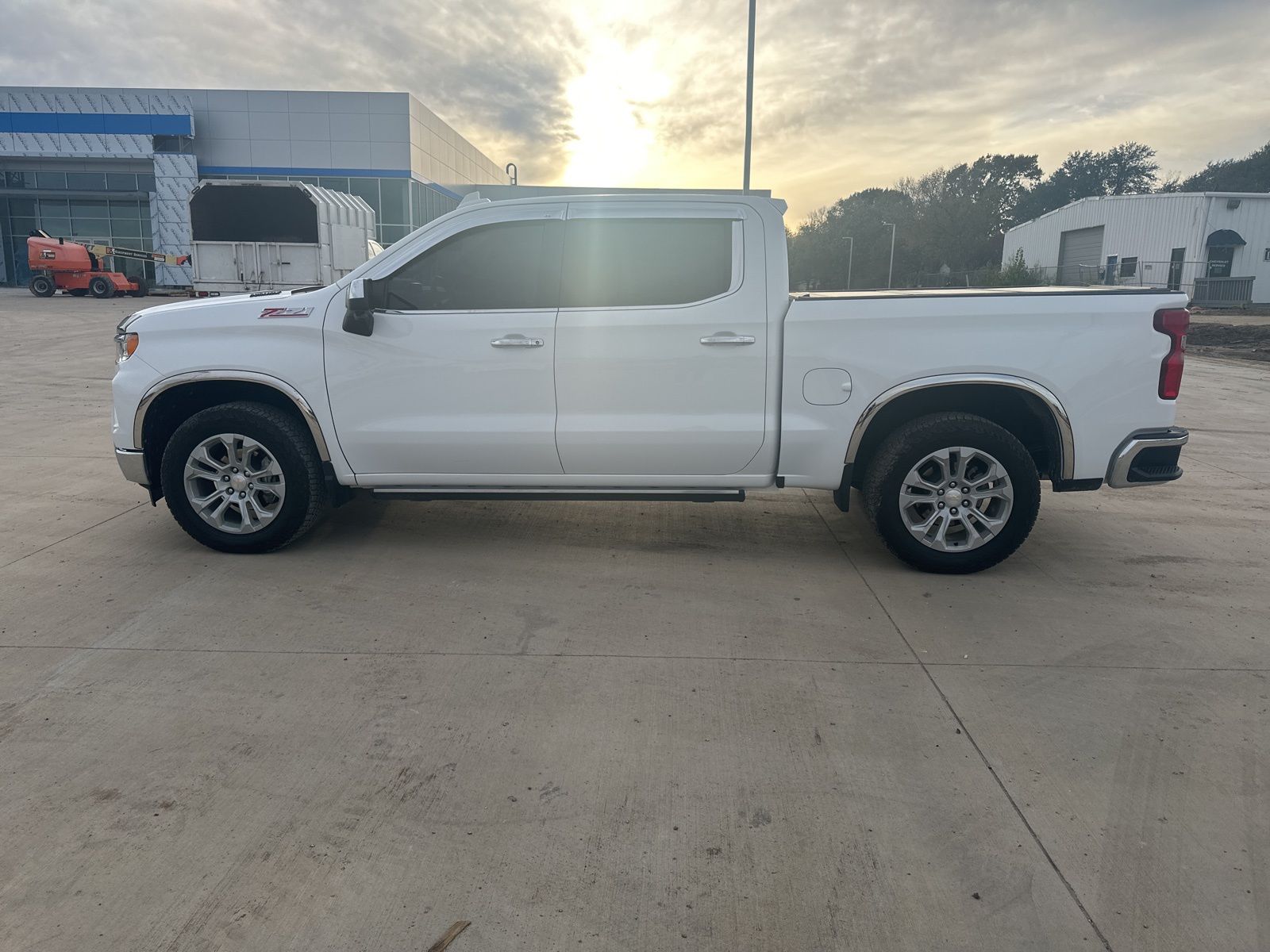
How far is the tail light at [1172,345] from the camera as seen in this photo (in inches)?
187

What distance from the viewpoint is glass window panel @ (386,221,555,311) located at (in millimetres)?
5105

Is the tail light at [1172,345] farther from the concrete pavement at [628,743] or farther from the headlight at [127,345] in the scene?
the headlight at [127,345]

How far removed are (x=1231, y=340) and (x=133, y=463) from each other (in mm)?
25465

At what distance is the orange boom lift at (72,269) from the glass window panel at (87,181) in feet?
38.4

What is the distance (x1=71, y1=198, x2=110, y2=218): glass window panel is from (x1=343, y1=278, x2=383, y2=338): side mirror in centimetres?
4822

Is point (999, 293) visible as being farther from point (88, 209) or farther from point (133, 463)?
point (88, 209)

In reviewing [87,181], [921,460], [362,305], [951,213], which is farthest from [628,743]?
[951,213]

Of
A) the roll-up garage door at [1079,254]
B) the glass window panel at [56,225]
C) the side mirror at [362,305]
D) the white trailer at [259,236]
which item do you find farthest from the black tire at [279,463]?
the glass window panel at [56,225]

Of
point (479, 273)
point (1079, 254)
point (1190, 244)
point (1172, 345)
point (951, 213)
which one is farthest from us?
point (951, 213)

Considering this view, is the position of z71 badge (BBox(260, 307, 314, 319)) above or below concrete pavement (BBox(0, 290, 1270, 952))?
above

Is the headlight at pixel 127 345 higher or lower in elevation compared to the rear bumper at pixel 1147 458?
higher

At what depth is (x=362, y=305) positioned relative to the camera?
4945 millimetres

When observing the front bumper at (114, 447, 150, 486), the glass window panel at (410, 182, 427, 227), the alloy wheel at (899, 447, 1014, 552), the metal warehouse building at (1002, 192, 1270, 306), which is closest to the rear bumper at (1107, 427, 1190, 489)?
the alloy wheel at (899, 447, 1014, 552)

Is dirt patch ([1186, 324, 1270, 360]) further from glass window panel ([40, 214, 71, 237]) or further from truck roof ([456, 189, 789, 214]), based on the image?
glass window panel ([40, 214, 71, 237])
